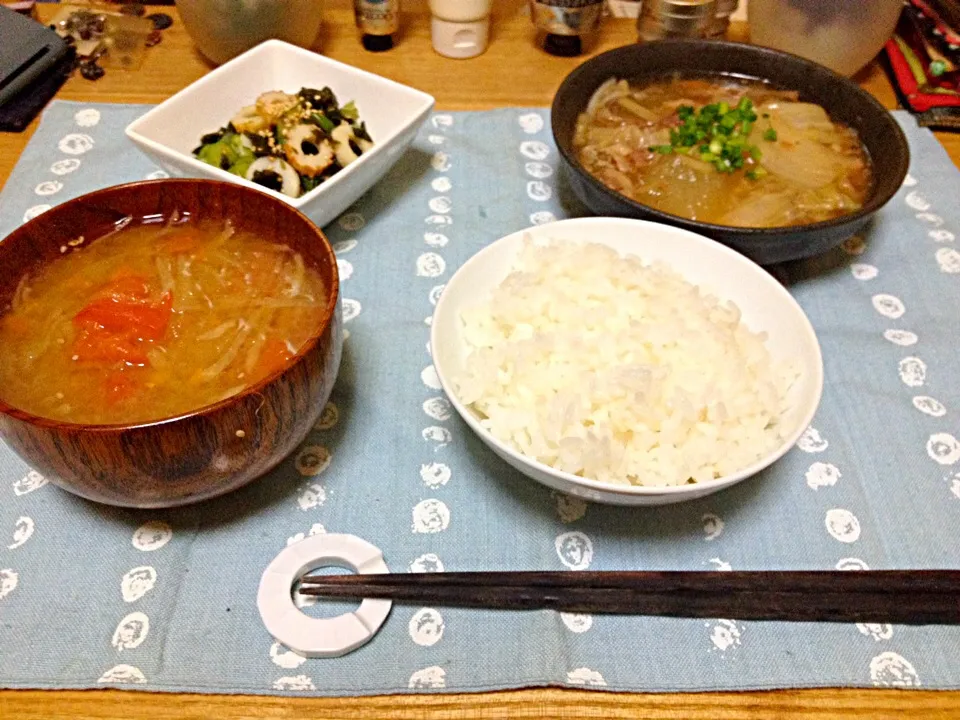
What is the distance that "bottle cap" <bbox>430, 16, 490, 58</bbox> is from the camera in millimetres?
2520

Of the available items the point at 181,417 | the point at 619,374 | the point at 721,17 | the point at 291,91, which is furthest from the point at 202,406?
the point at 721,17

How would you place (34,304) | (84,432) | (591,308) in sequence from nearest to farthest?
1. (84,432)
2. (34,304)
3. (591,308)

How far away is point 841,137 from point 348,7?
77.4 inches

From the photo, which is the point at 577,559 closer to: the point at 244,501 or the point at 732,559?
the point at 732,559

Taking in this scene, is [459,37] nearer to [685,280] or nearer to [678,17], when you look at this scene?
[678,17]

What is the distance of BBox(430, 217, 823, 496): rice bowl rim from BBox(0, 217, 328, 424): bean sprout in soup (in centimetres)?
27

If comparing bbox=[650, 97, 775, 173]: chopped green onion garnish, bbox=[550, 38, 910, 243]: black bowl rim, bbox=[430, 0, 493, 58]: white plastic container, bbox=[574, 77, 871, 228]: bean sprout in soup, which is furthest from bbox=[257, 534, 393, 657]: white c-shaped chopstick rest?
bbox=[430, 0, 493, 58]: white plastic container

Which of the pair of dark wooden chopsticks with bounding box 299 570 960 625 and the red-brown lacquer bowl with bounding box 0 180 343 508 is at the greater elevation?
the red-brown lacquer bowl with bounding box 0 180 343 508

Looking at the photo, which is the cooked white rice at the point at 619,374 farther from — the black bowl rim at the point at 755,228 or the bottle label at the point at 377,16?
the bottle label at the point at 377,16

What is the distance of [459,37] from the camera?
8.35ft

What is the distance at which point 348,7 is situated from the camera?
290 cm

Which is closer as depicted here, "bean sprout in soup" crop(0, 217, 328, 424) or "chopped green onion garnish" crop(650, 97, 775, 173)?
"bean sprout in soup" crop(0, 217, 328, 424)

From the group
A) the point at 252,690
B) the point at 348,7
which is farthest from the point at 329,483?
the point at 348,7

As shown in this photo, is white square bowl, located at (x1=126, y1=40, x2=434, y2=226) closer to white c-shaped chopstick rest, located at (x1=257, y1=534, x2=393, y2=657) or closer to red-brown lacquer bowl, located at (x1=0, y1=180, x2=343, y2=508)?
red-brown lacquer bowl, located at (x1=0, y1=180, x2=343, y2=508)
